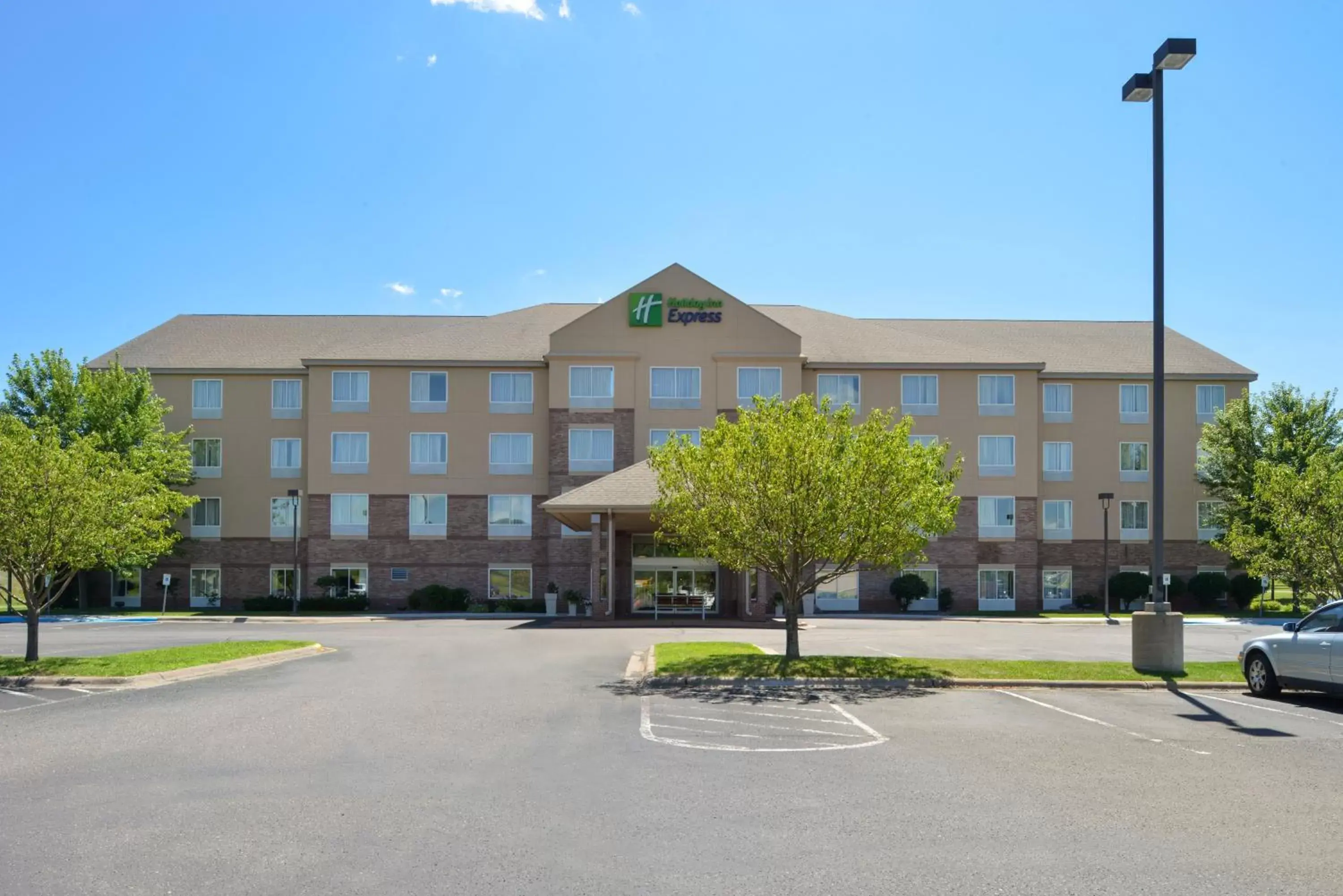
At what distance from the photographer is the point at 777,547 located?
2006cm

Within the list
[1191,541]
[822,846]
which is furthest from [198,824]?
[1191,541]

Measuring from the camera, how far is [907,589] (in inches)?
1917

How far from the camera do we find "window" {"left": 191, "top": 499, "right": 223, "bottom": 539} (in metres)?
51.4

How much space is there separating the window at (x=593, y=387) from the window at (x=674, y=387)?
1.79 metres

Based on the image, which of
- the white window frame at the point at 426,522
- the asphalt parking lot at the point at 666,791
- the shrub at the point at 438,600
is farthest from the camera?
the white window frame at the point at 426,522

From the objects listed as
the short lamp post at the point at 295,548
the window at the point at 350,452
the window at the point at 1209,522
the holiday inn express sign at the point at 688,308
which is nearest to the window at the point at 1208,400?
the window at the point at 1209,522

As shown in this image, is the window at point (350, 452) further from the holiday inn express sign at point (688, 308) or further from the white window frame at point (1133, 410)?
the white window frame at point (1133, 410)

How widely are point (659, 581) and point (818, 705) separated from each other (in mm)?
29831

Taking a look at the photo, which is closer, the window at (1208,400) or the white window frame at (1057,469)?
the white window frame at (1057,469)

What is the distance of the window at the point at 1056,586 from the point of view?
2030 inches

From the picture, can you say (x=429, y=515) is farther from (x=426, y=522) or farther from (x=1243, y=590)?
(x=1243, y=590)

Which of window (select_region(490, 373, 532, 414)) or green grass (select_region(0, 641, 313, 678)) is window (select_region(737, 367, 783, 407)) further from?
green grass (select_region(0, 641, 313, 678))

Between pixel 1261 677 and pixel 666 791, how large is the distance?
11962 mm

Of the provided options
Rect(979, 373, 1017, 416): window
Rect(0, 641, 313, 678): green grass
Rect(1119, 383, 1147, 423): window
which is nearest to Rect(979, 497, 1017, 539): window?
Rect(979, 373, 1017, 416): window
